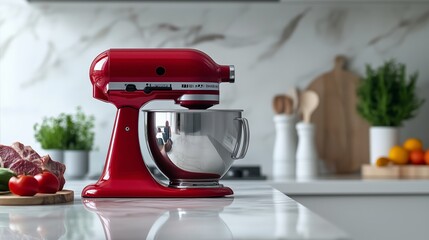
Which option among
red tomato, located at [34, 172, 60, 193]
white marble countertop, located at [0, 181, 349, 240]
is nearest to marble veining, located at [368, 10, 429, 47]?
white marble countertop, located at [0, 181, 349, 240]

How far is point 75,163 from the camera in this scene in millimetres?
3174

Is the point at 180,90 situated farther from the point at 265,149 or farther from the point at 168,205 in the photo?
the point at 265,149

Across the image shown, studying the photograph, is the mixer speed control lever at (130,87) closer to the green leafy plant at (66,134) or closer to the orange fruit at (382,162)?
the green leafy plant at (66,134)

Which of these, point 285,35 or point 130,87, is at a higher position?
point 285,35

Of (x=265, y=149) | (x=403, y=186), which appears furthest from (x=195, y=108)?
(x=265, y=149)

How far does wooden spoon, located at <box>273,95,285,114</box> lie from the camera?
3.47 m

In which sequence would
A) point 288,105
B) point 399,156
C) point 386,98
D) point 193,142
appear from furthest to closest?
point 288,105 → point 386,98 → point 399,156 → point 193,142

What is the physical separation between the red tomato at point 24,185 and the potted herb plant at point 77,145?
55.4 inches

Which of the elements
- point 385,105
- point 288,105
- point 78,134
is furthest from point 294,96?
point 78,134

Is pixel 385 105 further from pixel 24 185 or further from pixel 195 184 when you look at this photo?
pixel 24 185

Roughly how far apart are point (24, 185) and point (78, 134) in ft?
5.09

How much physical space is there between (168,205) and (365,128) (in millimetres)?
1988

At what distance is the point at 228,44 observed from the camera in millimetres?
3545

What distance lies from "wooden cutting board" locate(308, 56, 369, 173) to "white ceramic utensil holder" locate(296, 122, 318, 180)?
0.17 metres
